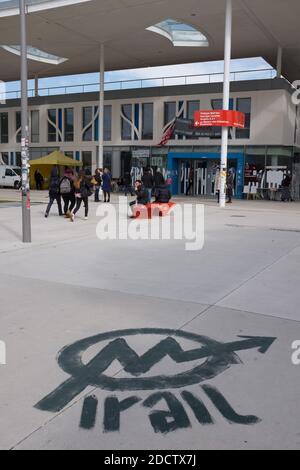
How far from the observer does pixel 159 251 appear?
31.7 ft

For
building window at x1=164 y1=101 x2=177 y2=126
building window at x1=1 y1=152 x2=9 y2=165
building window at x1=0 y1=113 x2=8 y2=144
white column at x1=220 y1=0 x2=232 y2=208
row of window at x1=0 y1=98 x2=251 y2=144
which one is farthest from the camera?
building window at x1=1 y1=152 x2=9 y2=165

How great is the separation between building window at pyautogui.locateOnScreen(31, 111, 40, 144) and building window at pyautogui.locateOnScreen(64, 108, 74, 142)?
2.92 metres

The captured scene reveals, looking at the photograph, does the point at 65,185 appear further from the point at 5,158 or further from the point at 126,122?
the point at 5,158

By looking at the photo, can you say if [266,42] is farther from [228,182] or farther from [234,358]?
[234,358]

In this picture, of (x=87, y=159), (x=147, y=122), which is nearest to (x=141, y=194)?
(x=147, y=122)

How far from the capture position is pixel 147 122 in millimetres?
33031

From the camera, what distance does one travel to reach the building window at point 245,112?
29281 mm

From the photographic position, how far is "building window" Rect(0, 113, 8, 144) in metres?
40.2

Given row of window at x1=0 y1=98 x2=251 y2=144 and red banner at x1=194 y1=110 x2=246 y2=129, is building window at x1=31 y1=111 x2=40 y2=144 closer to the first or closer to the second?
row of window at x1=0 y1=98 x2=251 y2=144

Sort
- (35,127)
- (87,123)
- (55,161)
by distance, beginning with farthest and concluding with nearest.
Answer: (35,127) < (87,123) < (55,161)

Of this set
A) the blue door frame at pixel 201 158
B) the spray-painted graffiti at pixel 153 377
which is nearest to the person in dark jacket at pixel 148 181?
the spray-painted graffiti at pixel 153 377

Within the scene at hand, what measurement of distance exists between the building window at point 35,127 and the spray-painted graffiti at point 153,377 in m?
35.7

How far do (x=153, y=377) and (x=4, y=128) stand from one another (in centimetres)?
3990

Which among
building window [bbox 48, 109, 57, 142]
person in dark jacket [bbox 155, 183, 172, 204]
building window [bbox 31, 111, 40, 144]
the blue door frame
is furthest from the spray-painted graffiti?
building window [bbox 31, 111, 40, 144]
